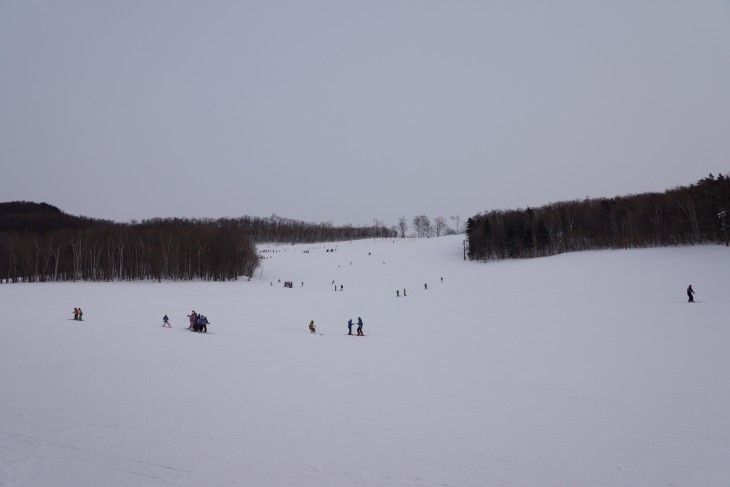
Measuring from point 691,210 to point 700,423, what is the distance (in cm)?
6473

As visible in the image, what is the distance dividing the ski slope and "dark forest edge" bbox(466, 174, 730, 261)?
4039 cm

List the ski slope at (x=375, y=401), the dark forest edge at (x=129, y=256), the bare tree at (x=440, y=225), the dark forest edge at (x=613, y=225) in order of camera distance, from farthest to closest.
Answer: the bare tree at (x=440, y=225)
the dark forest edge at (x=129, y=256)
the dark forest edge at (x=613, y=225)
the ski slope at (x=375, y=401)

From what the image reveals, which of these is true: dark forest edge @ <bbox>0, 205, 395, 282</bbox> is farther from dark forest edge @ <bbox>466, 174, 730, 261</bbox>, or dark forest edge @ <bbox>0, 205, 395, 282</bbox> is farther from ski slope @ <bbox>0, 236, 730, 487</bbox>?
dark forest edge @ <bbox>466, 174, 730, 261</bbox>

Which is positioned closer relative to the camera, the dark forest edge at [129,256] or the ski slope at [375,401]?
the ski slope at [375,401]

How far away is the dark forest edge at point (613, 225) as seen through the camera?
177 feet

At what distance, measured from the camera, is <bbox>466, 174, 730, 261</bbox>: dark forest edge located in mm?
53844

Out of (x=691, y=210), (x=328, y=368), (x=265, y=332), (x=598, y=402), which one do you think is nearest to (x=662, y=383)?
(x=598, y=402)

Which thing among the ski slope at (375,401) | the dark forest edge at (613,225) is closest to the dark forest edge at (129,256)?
the ski slope at (375,401)

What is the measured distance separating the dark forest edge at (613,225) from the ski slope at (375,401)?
1590 inches

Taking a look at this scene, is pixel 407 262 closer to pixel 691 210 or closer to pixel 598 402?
pixel 691 210

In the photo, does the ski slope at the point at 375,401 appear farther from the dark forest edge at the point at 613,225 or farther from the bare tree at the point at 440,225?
the bare tree at the point at 440,225

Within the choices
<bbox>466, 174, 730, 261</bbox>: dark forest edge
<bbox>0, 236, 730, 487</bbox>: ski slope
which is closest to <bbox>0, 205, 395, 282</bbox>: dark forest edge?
<bbox>0, 236, 730, 487</bbox>: ski slope

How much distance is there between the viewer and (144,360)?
13445 millimetres

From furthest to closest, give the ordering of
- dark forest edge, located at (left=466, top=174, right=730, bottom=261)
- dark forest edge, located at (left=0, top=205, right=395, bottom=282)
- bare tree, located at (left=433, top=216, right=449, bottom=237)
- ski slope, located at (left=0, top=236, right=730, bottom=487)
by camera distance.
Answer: bare tree, located at (left=433, top=216, right=449, bottom=237) → dark forest edge, located at (left=0, top=205, right=395, bottom=282) → dark forest edge, located at (left=466, top=174, right=730, bottom=261) → ski slope, located at (left=0, top=236, right=730, bottom=487)
